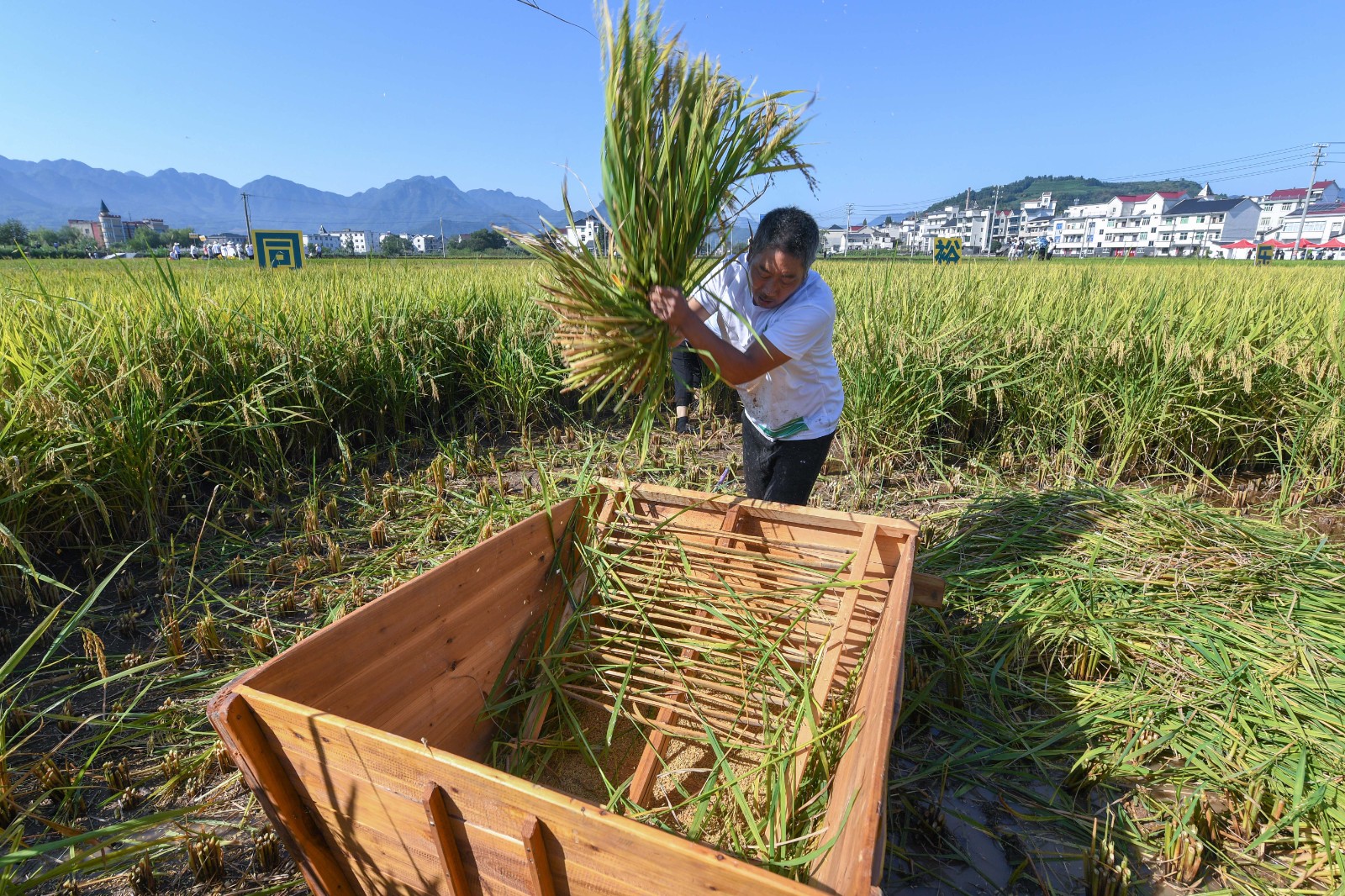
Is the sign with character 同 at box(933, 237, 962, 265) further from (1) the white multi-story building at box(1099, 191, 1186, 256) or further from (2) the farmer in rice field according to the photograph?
(1) the white multi-story building at box(1099, 191, 1186, 256)

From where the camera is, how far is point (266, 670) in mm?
1215

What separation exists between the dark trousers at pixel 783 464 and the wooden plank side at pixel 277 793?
1635mm

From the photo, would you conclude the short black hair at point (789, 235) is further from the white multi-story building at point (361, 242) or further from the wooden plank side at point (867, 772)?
the white multi-story building at point (361, 242)

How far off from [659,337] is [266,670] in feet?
3.60

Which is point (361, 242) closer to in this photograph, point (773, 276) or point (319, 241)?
point (319, 241)

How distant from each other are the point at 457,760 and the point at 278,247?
1172 cm

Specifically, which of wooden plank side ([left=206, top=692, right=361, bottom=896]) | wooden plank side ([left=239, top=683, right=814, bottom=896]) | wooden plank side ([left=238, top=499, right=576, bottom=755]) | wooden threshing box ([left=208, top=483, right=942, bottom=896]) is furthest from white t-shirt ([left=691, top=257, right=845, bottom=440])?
wooden plank side ([left=206, top=692, right=361, bottom=896])

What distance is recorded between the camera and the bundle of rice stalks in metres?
1.47

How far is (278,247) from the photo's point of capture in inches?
408

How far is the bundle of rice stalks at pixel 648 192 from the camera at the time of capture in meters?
1.47

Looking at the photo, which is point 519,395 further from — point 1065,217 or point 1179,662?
point 1065,217

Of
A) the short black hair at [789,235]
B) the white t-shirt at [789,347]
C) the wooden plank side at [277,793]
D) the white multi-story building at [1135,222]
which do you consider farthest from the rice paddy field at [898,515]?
the white multi-story building at [1135,222]

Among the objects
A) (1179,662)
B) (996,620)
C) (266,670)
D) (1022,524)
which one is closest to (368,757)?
(266,670)

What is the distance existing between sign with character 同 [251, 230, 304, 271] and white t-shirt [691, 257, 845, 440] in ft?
31.4
